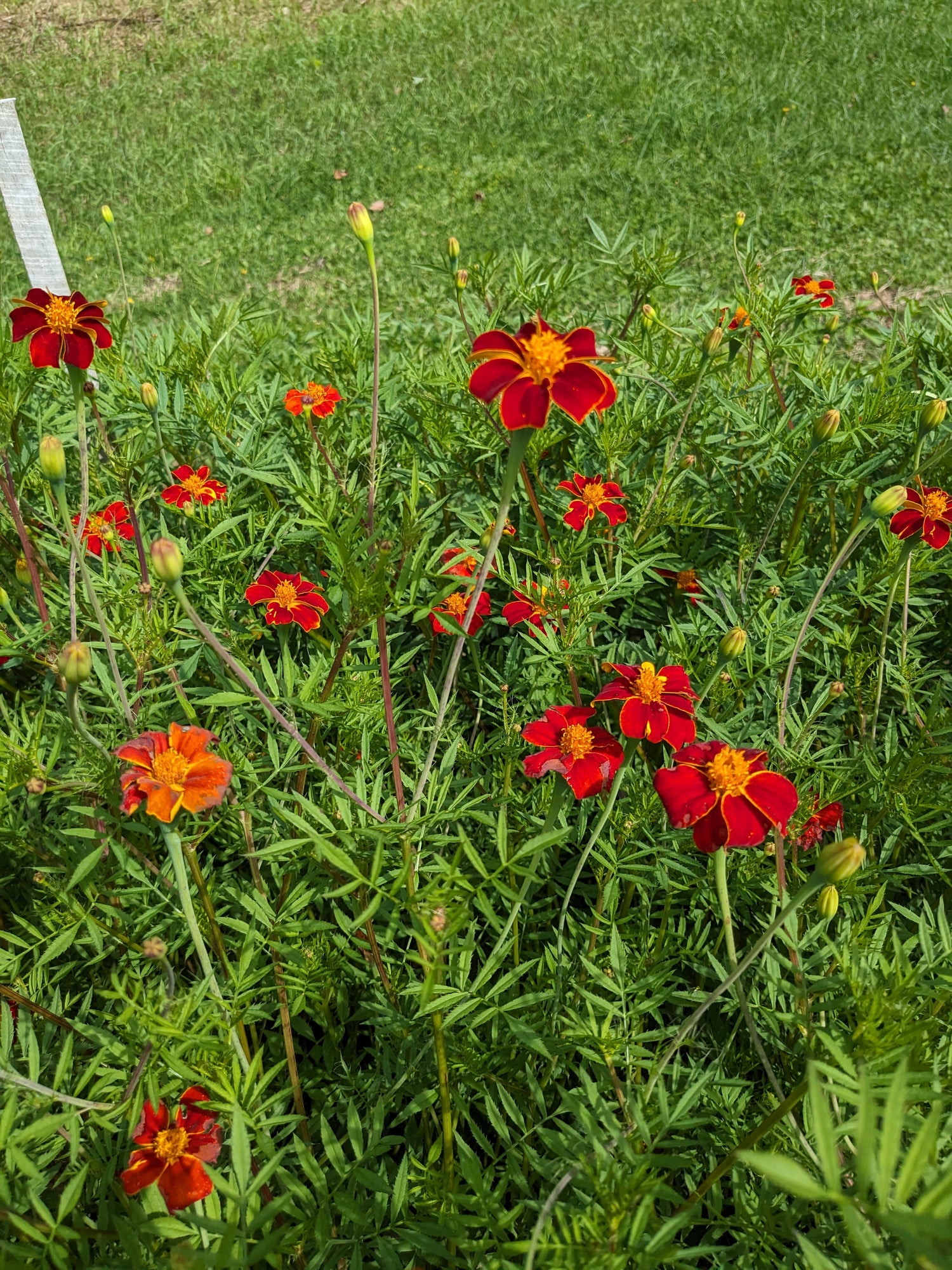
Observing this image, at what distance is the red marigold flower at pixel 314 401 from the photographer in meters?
1.99

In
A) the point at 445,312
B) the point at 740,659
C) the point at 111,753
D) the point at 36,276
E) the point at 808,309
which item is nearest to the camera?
the point at 111,753

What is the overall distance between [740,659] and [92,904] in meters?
1.18

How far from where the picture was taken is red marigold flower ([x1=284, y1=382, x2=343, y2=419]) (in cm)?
199

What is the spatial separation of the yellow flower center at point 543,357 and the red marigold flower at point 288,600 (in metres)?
0.65

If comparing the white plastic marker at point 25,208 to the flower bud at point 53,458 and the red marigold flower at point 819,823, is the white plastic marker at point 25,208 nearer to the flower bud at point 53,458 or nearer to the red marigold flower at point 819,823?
the flower bud at point 53,458

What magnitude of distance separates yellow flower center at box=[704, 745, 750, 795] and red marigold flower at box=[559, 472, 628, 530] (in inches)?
30.9

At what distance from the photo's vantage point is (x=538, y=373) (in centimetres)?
97

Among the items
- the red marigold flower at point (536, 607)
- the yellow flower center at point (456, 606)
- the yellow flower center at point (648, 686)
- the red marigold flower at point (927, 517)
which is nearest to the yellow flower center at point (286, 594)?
the yellow flower center at point (456, 606)

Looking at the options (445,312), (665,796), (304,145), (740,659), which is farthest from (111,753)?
(304,145)

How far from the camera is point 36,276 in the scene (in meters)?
2.51

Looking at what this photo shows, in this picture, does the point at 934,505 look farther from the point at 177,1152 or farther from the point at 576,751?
the point at 177,1152

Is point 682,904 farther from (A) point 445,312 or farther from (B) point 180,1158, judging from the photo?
(A) point 445,312

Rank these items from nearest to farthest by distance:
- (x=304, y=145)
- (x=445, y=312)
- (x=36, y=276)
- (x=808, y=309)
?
(x=808, y=309), (x=36, y=276), (x=445, y=312), (x=304, y=145)

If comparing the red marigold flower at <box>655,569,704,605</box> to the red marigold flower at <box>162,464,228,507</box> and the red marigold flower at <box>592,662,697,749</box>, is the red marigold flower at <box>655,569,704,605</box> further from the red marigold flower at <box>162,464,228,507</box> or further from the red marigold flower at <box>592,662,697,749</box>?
the red marigold flower at <box>162,464,228,507</box>
